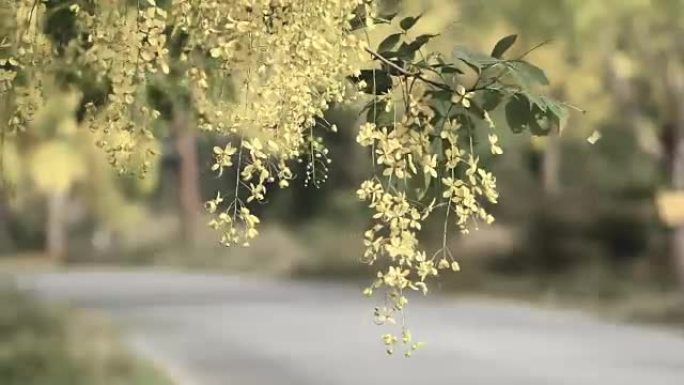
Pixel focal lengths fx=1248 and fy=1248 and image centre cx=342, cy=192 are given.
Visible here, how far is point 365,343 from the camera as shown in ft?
41.8

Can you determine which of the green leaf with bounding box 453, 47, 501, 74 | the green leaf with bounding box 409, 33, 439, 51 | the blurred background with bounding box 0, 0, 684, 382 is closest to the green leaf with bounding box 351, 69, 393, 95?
the green leaf with bounding box 409, 33, 439, 51

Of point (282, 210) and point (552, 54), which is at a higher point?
A: point (282, 210)

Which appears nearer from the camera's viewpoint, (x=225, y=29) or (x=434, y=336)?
(x=225, y=29)

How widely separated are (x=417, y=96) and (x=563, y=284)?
51.3ft

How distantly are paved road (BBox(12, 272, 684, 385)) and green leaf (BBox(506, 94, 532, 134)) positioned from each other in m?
6.23

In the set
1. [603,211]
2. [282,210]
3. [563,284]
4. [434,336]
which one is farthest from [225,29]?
[282,210]

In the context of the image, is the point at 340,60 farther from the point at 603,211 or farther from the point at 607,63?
the point at 603,211

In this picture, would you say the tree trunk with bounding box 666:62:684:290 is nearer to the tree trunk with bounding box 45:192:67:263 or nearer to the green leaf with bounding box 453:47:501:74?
the green leaf with bounding box 453:47:501:74

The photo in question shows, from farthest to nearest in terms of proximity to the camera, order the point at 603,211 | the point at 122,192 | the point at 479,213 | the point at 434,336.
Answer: the point at 122,192 < the point at 603,211 < the point at 434,336 < the point at 479,213

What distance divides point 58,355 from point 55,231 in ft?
82.3

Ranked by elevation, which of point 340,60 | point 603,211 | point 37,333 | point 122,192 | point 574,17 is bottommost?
point 340,60

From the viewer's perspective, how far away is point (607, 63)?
16641 millimetres

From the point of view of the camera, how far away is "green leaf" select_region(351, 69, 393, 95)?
3996mm

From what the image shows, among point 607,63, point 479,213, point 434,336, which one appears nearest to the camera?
point 479,213
